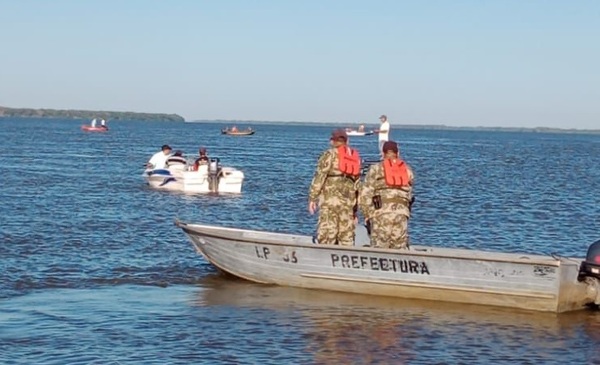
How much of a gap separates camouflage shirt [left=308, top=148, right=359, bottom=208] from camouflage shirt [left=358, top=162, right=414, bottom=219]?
0.37 m

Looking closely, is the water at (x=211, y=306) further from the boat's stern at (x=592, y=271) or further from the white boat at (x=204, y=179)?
the white boat at (x=204, y=179)

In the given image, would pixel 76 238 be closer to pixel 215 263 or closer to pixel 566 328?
pixel 215 263

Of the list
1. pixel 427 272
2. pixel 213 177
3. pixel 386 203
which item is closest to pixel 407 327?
pixel 427 272

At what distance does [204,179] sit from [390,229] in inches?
656

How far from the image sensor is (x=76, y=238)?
61.5ft

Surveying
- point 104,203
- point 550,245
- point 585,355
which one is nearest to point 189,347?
point 585,355

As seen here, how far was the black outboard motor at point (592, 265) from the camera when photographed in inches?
476

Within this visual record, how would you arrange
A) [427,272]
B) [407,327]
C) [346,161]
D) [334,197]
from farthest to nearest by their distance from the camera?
[334,197] → [346,161] → [427,272] → [407,327]

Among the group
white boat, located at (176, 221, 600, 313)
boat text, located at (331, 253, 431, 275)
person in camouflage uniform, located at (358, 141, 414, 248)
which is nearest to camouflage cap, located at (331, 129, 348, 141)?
person in camouflage uniform, located at (358, 141, 414, 248)

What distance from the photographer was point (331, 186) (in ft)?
44.3

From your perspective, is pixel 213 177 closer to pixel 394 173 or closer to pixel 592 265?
pixel 394 173

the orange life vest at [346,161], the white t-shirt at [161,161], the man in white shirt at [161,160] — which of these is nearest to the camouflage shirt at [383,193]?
the orange life vest at [346,161]

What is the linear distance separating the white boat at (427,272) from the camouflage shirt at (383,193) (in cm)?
57

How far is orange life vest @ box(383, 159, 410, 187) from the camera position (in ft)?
42.3
